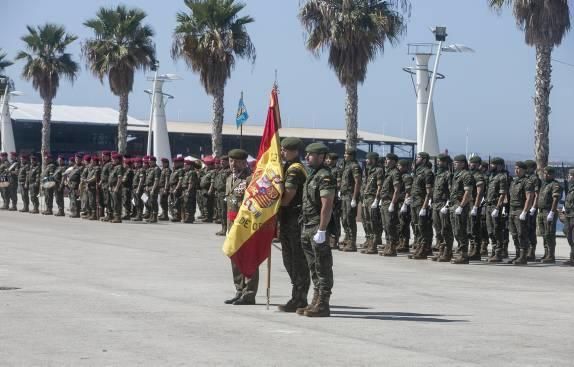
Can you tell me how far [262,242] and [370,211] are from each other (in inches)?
360

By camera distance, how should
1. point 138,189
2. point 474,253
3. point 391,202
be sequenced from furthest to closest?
point 138,189 < point 391,202 < point 474,253

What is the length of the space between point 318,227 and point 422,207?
8832 mm

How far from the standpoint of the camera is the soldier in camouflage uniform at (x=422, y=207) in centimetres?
1986

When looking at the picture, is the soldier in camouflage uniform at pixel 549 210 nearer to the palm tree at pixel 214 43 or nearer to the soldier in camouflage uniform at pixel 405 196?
the soldier in camouflage uniform at pixel 405 196

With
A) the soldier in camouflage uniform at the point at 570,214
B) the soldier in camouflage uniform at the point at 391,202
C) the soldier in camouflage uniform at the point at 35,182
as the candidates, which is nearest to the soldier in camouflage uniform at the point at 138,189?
the soldier in camouflage uniform at the point at 35,182

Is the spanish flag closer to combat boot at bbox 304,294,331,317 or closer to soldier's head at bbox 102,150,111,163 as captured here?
combat boot at bbox 304,294,331,317

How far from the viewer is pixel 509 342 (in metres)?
9.77

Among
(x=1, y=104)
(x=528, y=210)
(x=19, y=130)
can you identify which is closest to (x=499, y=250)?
(x=528, y=210)

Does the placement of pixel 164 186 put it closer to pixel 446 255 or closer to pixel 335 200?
pixel 446 255

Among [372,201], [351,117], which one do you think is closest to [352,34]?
[351,117]

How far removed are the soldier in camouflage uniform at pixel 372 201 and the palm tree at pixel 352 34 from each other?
1236 cm

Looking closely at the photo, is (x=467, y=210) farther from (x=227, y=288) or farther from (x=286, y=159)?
(x=286, y=159)

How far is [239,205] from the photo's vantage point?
13.0m

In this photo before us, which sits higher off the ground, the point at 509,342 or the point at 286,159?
the point at 286,159
